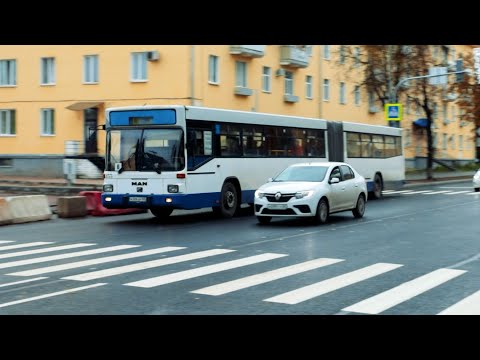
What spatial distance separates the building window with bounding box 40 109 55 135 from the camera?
41.5 m

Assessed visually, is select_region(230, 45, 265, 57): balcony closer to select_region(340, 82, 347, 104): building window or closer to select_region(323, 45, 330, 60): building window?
select_region(323, 45, 330, 60): building window

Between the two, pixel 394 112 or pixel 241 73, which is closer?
pixel 394 112

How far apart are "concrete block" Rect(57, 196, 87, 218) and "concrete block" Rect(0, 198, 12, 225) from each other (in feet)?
6.46

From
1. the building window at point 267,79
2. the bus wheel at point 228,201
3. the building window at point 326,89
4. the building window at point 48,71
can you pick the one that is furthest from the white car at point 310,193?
the building window at point 326,89

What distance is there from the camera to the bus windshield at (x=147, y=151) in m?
19.2

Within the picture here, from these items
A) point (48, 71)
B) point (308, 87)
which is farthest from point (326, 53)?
point (48, 71)

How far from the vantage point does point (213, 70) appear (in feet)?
129

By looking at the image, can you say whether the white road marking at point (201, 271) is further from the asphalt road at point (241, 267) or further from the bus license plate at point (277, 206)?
the bus license plate at point (277, 206)

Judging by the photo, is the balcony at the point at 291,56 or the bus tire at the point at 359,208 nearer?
the bus tire at the point at 359,208

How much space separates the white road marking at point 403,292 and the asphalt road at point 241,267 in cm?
1

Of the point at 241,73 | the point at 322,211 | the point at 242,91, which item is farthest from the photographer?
the point at 241,73

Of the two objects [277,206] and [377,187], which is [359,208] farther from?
[377,187]

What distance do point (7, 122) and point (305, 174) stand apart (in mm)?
28429
